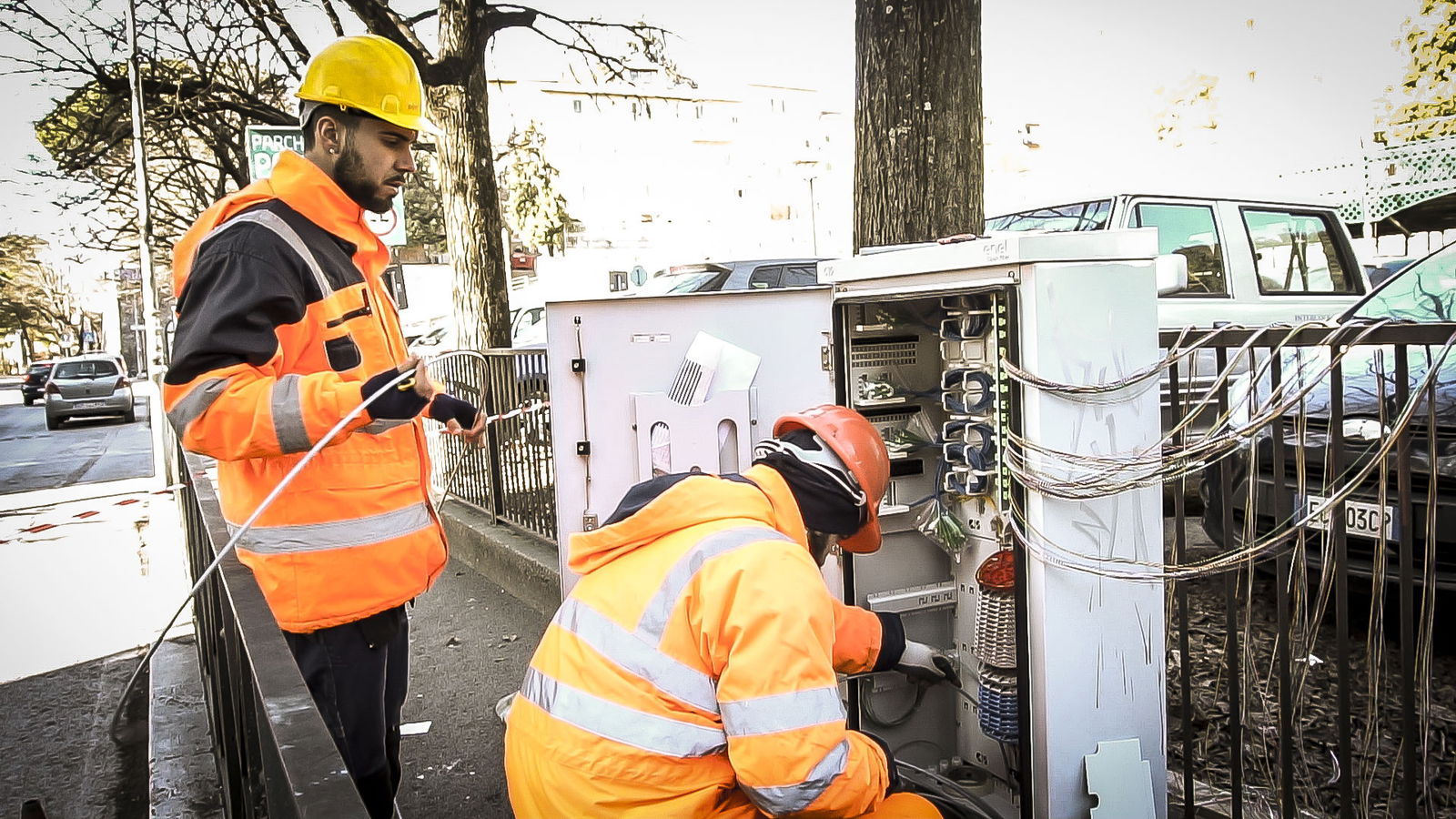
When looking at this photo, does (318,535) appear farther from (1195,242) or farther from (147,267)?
(147,267)

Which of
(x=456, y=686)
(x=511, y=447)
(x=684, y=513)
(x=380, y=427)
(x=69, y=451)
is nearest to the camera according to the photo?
(x=684, y=513)

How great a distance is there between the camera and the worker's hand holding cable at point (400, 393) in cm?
218

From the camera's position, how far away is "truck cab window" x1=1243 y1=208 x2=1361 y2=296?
6871mm

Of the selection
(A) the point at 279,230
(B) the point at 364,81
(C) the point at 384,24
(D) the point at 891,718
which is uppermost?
(C) the point at 384,24

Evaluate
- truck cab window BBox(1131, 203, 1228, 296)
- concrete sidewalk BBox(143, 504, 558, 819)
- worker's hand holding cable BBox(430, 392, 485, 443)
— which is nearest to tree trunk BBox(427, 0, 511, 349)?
concrete sidewalk BBox(143, 504, 558, 819)

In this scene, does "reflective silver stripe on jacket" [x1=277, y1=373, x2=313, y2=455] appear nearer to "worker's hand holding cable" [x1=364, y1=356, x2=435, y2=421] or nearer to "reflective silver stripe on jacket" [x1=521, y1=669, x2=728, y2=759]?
"worker's hand holding cable" [x1=364, y1=356, x2=435, y2=421]

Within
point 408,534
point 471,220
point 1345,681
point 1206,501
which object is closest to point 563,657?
point 408,534

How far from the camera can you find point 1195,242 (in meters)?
6.61

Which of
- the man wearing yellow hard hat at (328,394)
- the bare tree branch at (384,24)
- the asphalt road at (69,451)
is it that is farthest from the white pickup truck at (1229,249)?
the asphalt road at (69,451)

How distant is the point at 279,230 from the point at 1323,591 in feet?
8.59

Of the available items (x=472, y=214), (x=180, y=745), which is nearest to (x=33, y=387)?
(x=472, y=214)

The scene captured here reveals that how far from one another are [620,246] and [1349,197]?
17972 mm

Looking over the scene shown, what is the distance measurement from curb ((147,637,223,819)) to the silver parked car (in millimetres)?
22157

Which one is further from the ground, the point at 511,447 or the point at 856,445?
the point at 856,445
